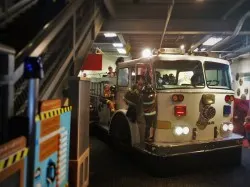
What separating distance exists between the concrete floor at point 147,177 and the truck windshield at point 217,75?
177cm

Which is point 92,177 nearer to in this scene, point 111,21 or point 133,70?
point 133,70

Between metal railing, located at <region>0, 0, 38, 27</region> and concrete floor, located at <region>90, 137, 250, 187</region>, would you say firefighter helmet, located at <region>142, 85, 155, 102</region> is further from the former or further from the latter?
metal railing, located at <region>0, 0, 38, 27</region>

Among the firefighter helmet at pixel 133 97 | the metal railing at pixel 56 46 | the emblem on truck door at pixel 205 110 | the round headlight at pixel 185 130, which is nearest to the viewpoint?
the metal railing at pixel 56 46

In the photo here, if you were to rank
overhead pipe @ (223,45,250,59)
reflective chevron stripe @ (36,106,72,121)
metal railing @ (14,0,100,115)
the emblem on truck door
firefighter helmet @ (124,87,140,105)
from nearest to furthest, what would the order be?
reflective chevron stripe @ (36,106,72,121) → metal railing @ (14,0,100,115) → the emblem on truck door → firefighter helmet @ (124,87,140,105) → overhead pipe @ (223,45,250,59)

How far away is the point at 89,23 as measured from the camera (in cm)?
604

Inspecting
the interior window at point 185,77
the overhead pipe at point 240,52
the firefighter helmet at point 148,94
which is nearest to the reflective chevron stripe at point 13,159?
the firefighter helmet at point 148,94

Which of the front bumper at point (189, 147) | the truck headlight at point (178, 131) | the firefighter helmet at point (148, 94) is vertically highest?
Result: the firefighter helmet at point (148, 94)

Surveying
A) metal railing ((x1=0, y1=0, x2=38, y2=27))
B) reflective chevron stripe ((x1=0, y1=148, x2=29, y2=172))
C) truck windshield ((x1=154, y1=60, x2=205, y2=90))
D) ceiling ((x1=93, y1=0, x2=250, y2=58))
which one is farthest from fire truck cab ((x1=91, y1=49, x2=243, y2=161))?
reflective chevron stripe ((x1=0, y1=148, x2=29, y2=172))

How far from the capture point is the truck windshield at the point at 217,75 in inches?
254

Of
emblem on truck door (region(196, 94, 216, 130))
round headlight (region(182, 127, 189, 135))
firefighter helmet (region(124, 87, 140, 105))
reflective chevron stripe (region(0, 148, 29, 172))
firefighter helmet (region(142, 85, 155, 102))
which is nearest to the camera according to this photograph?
reflective chevron stripe (region(0, 148, 29, 172))

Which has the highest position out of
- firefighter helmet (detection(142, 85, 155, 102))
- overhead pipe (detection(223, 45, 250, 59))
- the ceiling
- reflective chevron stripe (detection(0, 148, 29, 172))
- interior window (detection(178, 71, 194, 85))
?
the ceiling

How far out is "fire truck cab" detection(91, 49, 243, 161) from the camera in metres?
5.77

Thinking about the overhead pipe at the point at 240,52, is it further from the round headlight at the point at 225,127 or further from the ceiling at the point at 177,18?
the round headlight at the point at 225,127

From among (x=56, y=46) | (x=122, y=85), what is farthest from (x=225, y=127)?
(x=56, y=46)
